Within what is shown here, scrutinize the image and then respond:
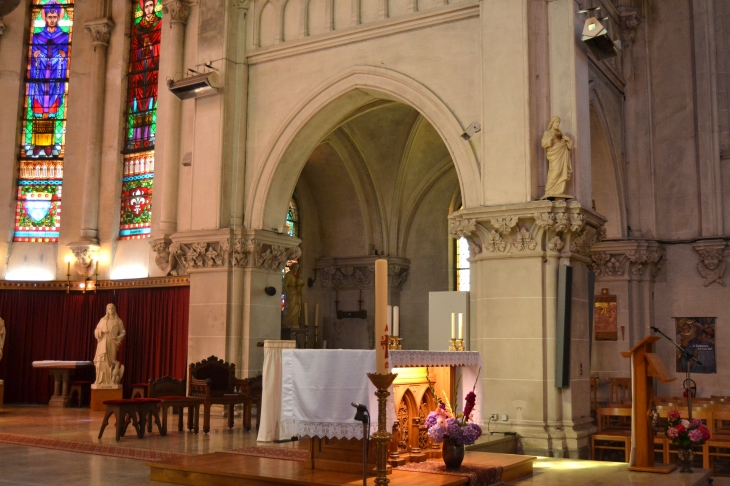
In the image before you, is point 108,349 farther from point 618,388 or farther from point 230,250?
point 618,388

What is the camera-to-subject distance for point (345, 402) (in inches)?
306

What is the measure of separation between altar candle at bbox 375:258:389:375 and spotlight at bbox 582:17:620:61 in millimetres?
6805

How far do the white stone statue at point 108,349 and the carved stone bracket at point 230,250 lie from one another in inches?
72.7

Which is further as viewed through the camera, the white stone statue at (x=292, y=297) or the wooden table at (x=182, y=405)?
the white stone statue at (x=292, y=297)

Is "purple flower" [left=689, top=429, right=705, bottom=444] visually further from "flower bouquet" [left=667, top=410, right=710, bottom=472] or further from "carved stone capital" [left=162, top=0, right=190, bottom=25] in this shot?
"carved stone capital" [left=162, top=0, right=190, bottom=25]

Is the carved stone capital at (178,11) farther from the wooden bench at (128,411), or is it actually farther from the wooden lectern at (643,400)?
the wooden lectern at (643,400)

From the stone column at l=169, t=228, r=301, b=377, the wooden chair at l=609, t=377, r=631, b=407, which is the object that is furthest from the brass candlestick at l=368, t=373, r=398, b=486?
the wooden chair at l=609, t=377, r=631, b=407

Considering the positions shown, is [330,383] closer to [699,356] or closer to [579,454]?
[579,454]

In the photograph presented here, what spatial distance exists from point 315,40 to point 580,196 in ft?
18.2

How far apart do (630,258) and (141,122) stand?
10706 millimetres

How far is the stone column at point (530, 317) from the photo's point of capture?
456 inches

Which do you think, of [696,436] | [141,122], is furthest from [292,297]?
[696,436]

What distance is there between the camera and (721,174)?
15.9m

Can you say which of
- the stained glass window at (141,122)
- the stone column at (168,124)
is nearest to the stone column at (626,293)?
the stone column at (168,124)
